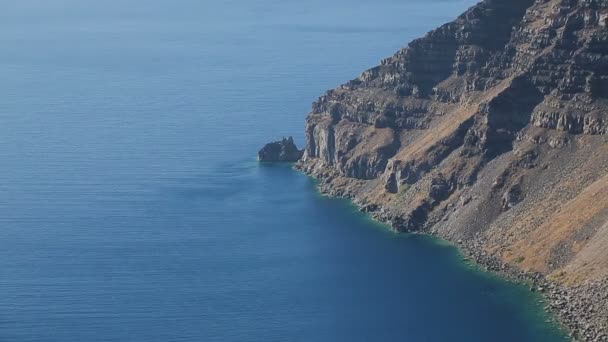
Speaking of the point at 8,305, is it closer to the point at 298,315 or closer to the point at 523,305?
the point at 298,315

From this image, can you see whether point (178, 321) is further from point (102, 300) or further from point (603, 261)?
point (603, 261)

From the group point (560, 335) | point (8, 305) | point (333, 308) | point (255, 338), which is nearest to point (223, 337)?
point (255, 338)

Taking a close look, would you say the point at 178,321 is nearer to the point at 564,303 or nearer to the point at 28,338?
the point at 28,338

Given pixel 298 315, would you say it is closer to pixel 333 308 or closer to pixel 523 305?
pixel 333 308

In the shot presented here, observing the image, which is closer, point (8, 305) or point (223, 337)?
point (223, 337)

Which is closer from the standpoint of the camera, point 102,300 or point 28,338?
point 28,338

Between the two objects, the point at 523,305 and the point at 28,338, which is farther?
the point at 523,305

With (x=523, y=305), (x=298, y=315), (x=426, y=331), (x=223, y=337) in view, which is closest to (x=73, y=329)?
(x=223, y=337)

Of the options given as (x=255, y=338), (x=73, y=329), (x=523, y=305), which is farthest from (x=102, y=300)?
(x=523, y=305)
